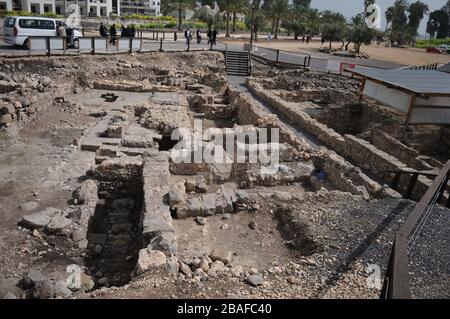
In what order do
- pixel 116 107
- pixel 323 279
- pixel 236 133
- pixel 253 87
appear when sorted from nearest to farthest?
pixel 323 279
pixel 236 133
pixel 116 107
pixel 253 87

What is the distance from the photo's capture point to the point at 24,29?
788 inches

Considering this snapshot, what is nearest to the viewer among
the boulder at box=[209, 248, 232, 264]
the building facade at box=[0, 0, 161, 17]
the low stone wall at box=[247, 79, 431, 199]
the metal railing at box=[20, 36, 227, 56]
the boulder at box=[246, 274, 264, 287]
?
the boulder at box=[246, 274, 264, 287]

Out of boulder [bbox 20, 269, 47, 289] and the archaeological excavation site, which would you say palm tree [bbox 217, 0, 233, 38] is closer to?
the archaeological excavation site

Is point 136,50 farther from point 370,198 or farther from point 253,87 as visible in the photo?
point 370,198

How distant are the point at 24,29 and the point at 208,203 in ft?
57.3

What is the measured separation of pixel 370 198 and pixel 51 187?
7.13 meters

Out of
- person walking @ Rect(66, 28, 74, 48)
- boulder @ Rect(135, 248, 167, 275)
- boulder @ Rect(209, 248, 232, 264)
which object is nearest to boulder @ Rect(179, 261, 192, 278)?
boulder @ Rect(135, 248, 167, 275)

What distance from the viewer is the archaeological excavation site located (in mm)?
5316

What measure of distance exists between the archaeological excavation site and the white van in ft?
10.0

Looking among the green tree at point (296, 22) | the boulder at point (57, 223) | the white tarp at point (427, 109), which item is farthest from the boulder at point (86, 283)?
the green tree at point (296, 22)

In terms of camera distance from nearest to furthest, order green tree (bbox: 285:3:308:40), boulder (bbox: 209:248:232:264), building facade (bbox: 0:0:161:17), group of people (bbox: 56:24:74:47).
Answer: boulder (bbox: 209:248:232:264) < group of people (bbox: 56:24:74:47) < building facade (bbox: 0:0:161:17) < green tree (bbox: 285:3:308:40)
